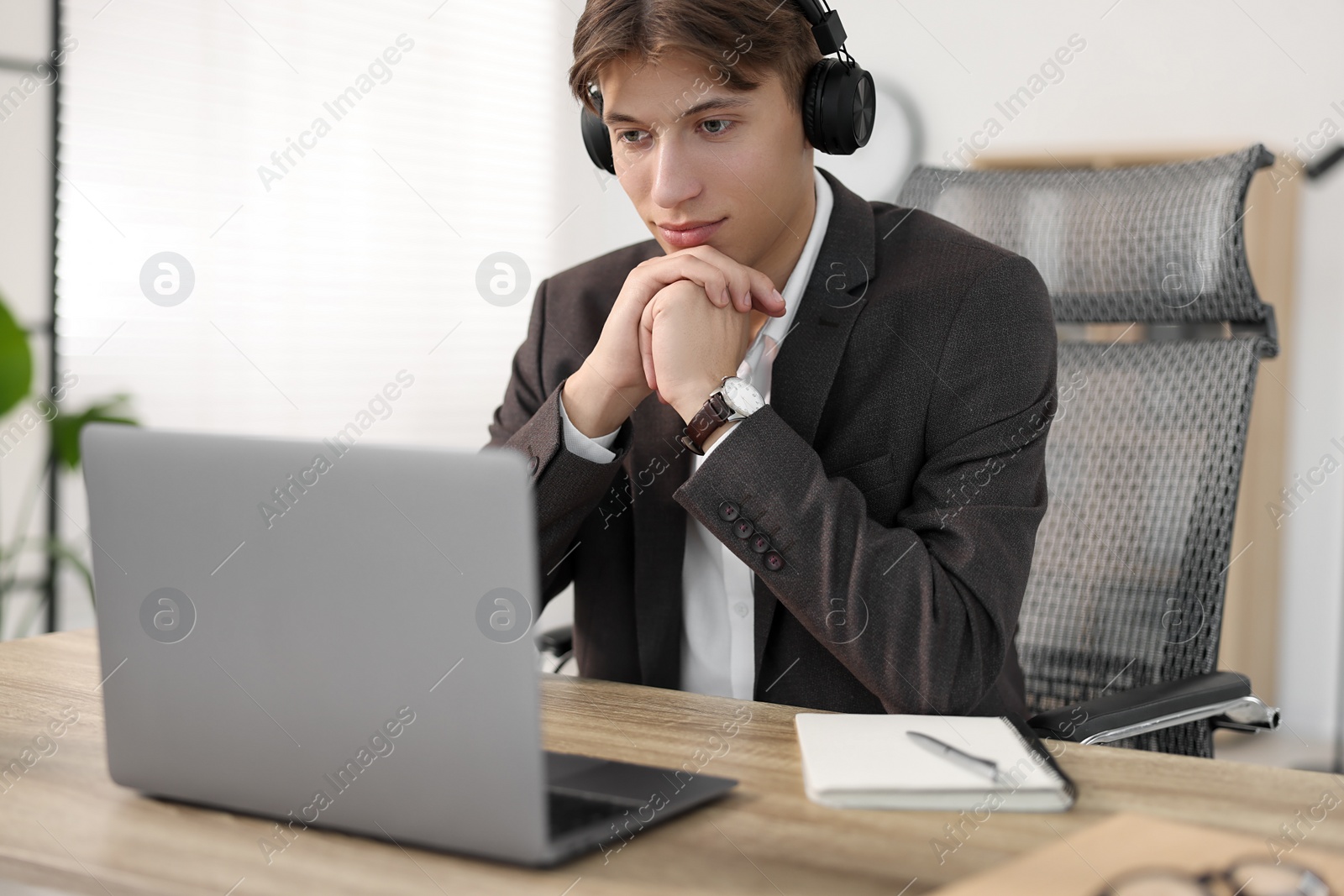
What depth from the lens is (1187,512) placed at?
1248 millimetres

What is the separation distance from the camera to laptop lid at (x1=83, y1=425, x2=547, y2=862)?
58 centimetres

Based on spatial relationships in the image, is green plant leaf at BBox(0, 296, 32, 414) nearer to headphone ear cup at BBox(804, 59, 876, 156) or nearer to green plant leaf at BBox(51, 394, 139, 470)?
green plant leaf at BBox(51, 394, 139, 470)

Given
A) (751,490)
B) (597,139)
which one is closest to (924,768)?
(751,490)

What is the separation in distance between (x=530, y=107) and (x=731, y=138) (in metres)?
2.47

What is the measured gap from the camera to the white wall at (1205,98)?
2893mm

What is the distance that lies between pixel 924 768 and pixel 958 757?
3cm

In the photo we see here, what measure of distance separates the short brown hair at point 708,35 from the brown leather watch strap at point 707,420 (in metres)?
0.32

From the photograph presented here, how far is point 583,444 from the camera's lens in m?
1.12

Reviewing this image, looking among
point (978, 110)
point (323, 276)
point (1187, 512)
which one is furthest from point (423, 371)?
point (1187, 512)

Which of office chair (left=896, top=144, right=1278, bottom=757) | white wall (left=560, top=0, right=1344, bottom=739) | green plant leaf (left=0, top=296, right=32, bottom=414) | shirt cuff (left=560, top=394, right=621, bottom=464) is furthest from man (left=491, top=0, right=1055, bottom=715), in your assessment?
white wall (left=560, top=0, right=1344, bottom=739)

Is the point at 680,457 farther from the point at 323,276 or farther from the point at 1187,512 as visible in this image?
the point at 323,276

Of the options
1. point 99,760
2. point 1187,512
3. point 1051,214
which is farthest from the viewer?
point 1051,214

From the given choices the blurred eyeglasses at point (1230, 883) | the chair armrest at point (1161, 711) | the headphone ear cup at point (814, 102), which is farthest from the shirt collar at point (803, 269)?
the blurred eyeglasses at point (1230, 883)

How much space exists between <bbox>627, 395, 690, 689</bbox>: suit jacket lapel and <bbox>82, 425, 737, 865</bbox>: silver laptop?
51 centimetres
